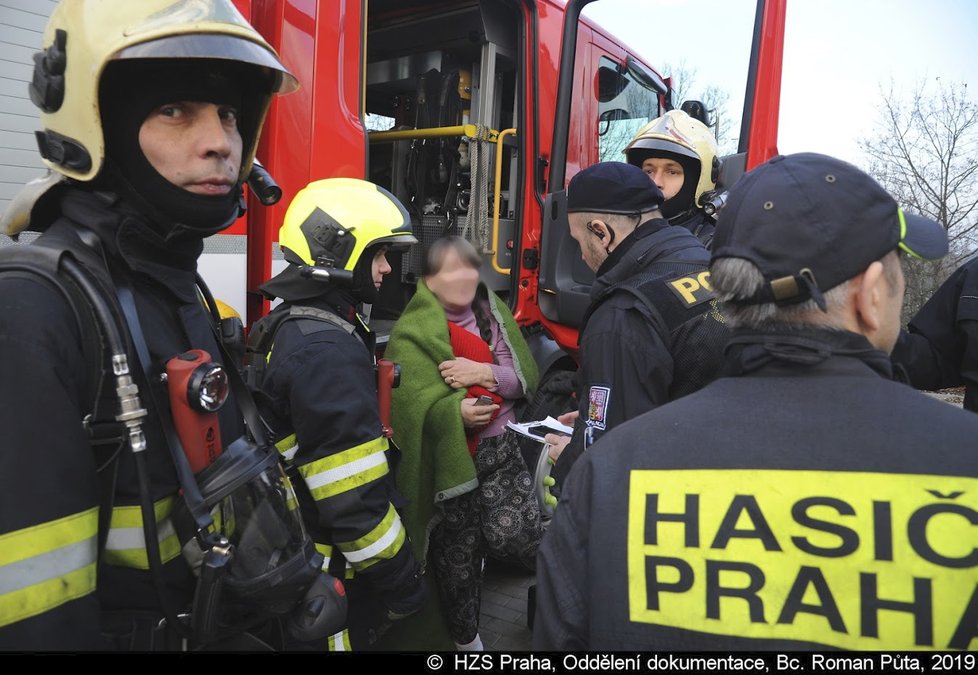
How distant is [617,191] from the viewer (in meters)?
2.11

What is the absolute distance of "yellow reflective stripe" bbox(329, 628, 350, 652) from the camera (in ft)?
5.98

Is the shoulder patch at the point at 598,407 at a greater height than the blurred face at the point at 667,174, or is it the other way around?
the blurred face at the point at 667,174

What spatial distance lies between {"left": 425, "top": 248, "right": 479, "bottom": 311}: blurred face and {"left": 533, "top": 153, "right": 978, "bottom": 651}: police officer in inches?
67.8

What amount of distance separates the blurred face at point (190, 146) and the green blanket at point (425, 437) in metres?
1.39

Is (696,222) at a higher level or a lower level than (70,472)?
higher

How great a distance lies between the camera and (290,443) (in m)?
1.90

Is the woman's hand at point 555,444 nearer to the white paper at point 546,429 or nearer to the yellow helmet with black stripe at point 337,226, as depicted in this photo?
the white paper at point 546,429

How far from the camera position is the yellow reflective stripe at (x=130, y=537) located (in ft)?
3.54

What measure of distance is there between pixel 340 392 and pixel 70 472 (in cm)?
86

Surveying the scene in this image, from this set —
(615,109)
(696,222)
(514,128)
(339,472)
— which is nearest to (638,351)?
(339,472)

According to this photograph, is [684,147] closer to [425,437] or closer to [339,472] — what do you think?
[425,437]

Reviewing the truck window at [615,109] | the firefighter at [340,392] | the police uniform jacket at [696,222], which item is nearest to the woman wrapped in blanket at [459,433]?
the firefighter at [340,392]

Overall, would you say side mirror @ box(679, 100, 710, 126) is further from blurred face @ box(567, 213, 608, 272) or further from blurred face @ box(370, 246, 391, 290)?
blurred face @ box(370, 246, 391, 290)

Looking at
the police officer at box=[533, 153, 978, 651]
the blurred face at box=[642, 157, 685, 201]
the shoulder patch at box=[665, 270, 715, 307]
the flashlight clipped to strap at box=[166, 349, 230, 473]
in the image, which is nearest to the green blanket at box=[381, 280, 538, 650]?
the shoulder patch at box=[665, 270, 715, 307]
